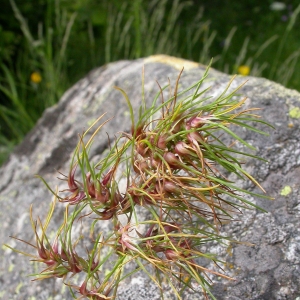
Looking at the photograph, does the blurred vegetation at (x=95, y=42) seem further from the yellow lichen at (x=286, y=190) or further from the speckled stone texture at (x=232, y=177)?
the yellow lichen at (x=286, y=190)

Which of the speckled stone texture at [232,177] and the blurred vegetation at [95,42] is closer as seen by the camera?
the speckled stone texture at [232,177]

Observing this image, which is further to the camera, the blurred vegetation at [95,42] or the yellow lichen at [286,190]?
the blurred vegetation at [95,42]

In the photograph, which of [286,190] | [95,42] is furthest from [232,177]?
[95,42]

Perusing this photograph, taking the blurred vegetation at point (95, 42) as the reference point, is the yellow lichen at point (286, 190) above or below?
above

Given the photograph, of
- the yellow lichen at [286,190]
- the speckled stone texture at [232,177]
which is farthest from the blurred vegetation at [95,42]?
the yellow lichen at [286,190]

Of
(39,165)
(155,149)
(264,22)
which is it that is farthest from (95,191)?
(264,22)

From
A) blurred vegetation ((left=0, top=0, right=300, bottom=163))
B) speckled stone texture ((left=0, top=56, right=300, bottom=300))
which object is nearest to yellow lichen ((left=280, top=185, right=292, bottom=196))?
speckled stone texture ((left=0, top=56, right=300, bottom=300))

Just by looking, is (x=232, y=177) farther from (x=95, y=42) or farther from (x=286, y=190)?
(x=95, y=42)
